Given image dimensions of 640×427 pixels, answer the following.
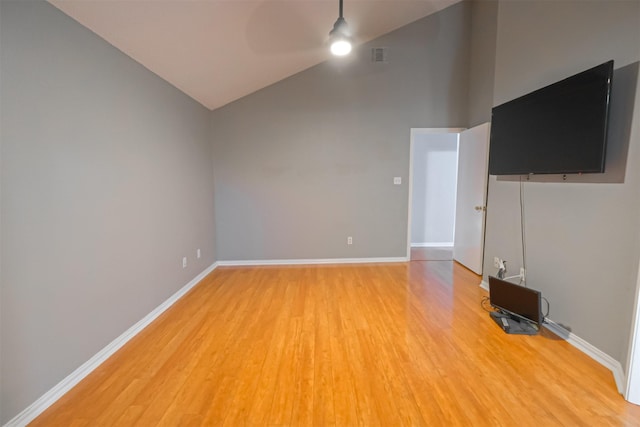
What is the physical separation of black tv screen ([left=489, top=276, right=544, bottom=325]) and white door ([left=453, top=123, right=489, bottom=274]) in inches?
44.9

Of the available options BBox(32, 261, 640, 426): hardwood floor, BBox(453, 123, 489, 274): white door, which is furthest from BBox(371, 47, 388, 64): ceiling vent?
BBox(32, 261, 640, 426): hardwood floor

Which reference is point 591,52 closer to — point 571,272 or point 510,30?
point 510,30

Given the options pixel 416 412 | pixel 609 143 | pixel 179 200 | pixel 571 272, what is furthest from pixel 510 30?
pixel 179 200

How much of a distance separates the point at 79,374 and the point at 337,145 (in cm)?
374

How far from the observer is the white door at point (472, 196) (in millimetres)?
3543

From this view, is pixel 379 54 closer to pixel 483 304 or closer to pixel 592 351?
pixel 483 304

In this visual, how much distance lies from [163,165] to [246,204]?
1.55 m

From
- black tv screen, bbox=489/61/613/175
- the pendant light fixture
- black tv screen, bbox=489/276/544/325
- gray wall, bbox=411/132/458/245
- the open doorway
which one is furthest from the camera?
gray wall, bbox=411/132/458/245

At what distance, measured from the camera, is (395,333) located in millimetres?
2326

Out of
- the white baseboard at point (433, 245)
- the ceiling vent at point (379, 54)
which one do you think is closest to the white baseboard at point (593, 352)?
the white baseboard at point (433, 245)

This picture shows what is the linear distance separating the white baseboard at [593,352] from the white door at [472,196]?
4.62ft

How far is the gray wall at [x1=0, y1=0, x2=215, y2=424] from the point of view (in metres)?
1.39

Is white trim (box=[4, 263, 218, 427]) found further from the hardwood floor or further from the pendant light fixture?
the pendant light fixture

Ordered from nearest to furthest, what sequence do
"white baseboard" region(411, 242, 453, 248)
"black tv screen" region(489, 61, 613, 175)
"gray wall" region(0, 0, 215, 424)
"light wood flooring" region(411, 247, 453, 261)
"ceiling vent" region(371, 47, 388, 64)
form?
"gray wall" region(0, 0, 215, 424) → "black tv screen" region(489, 61, 613, 175) → "ceiling vent" region(371, 47, 388, 64) → "light wood flooring" region(411, 247, 453, 261) → "white baseboard" region(411, 242, 453, 248)
